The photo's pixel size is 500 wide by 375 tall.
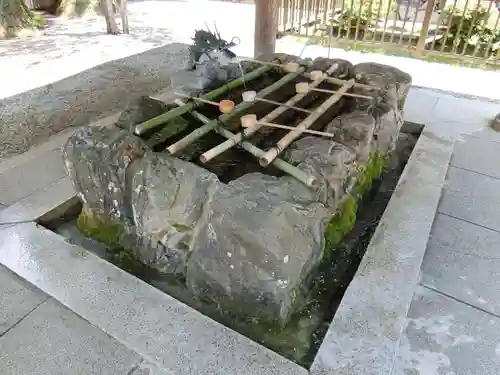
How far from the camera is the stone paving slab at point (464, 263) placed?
2043 mm

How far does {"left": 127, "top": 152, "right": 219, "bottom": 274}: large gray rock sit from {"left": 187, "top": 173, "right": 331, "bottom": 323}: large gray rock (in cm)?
9

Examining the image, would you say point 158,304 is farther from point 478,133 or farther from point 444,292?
point 478,133

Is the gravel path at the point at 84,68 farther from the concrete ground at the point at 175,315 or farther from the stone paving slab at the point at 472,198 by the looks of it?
the stone paving slab at the point at 472,198

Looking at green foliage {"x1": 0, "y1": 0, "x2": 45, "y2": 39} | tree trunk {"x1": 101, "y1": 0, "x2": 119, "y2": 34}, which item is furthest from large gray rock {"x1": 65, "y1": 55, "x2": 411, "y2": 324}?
green foliage {"x1": 0, "y1": 0, "x2": 45, "y2": 39}

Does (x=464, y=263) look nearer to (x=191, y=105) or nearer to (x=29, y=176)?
(x=191, y=105)

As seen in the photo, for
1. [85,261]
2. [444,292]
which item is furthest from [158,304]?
[444,292]

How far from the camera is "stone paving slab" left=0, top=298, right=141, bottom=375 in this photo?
1627 millimetres

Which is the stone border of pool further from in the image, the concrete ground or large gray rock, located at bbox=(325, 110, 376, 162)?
→ large gray rock, located at bbox=(325, 110, 376, 162)

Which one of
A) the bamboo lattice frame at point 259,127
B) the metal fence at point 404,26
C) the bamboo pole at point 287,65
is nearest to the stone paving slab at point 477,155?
the bamboo lattice frame at point 259,127

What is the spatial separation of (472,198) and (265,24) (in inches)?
127

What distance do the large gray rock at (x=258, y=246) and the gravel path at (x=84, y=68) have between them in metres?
1.68

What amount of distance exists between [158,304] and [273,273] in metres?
0.57

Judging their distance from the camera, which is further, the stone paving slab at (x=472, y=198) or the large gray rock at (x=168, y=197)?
the stone paving slab at (x=472, y=198)

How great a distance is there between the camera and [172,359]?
1.61 metres
